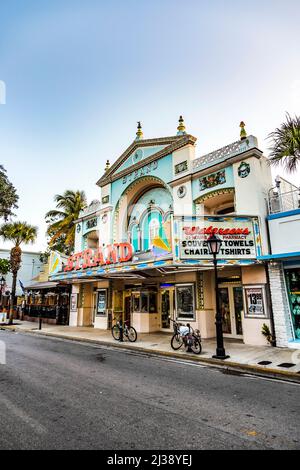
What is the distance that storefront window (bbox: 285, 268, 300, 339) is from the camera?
11.4 m

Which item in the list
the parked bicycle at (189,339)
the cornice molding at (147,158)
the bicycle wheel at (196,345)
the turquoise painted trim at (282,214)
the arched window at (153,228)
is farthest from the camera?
the arched window at (153,228)

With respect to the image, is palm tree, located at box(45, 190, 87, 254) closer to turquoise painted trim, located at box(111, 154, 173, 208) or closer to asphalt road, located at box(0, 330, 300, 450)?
turquoise painted trim, located at box(111, 154, 173, 208)

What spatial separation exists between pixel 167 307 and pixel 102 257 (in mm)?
4977

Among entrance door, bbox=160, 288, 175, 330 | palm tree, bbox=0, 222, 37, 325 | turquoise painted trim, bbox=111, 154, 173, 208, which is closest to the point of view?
entrance door, bbox=160, 288, 175, 330

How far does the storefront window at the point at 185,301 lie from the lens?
14758 millimetres

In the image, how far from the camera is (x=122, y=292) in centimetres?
1998

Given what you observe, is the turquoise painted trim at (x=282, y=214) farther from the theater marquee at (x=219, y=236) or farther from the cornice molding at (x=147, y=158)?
the cornice molding at (x=147, y=158)

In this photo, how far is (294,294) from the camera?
457 inches

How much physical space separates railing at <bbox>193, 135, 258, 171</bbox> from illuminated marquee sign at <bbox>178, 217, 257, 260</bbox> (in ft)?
11.3

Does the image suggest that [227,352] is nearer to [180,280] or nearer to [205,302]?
[205,302]

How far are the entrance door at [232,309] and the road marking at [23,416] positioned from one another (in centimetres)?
1063

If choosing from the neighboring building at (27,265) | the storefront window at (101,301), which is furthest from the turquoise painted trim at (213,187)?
the neighboring building at (27,265)

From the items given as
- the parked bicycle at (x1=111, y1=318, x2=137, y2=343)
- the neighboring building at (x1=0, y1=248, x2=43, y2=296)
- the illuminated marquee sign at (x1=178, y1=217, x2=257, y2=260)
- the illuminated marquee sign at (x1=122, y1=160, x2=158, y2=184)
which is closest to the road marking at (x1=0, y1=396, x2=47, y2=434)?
the illuminated marquee sign at (x1=178, y1=217, x2=257, y2=260)

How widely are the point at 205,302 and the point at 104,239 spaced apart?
937cm
